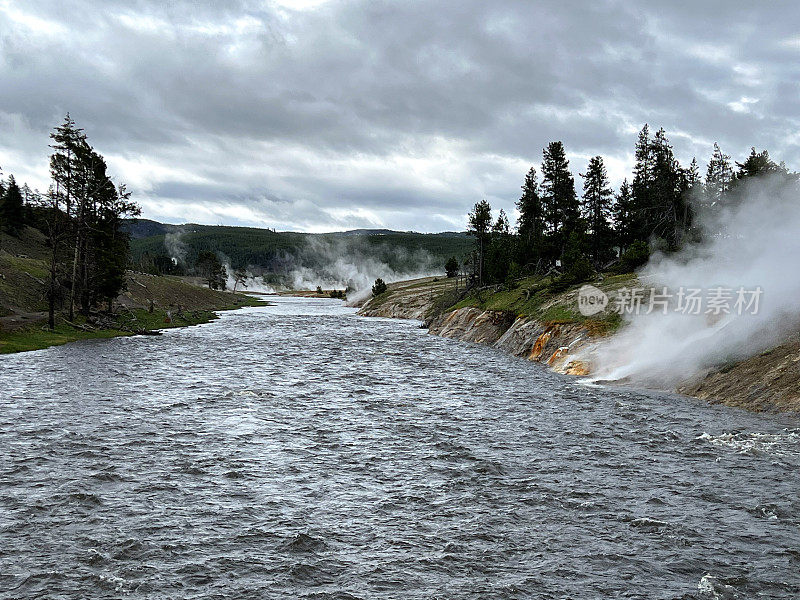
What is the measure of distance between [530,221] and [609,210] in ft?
48.1

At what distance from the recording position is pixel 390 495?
46.4ft

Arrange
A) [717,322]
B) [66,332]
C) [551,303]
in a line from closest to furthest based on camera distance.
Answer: [717,322], [66,332], [551,303]

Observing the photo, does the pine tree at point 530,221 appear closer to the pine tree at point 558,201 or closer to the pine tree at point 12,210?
the pine tree at point 558,201

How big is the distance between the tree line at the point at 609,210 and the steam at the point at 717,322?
18198mm

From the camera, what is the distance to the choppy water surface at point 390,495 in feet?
32.7

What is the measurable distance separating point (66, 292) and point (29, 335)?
16503mm

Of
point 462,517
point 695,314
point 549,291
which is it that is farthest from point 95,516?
point 549,291

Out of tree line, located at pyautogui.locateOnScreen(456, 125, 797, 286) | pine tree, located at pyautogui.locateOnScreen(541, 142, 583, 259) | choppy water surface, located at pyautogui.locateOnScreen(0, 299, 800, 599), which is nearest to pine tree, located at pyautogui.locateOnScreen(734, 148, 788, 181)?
tree line, located at pyautogui.locateOnScreen(456, 125, 797, 286)

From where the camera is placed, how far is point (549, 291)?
2173 inches

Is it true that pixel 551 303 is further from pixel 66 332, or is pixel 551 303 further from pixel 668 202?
pixel 66 332

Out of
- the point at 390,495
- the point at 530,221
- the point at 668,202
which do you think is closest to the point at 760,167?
the point at 668,202

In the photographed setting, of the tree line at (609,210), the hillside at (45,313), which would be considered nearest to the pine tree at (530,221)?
the tree line at (609,210)

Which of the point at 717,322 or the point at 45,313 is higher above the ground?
the point at 717,322

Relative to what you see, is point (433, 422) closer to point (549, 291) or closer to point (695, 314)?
point (695, 314)
